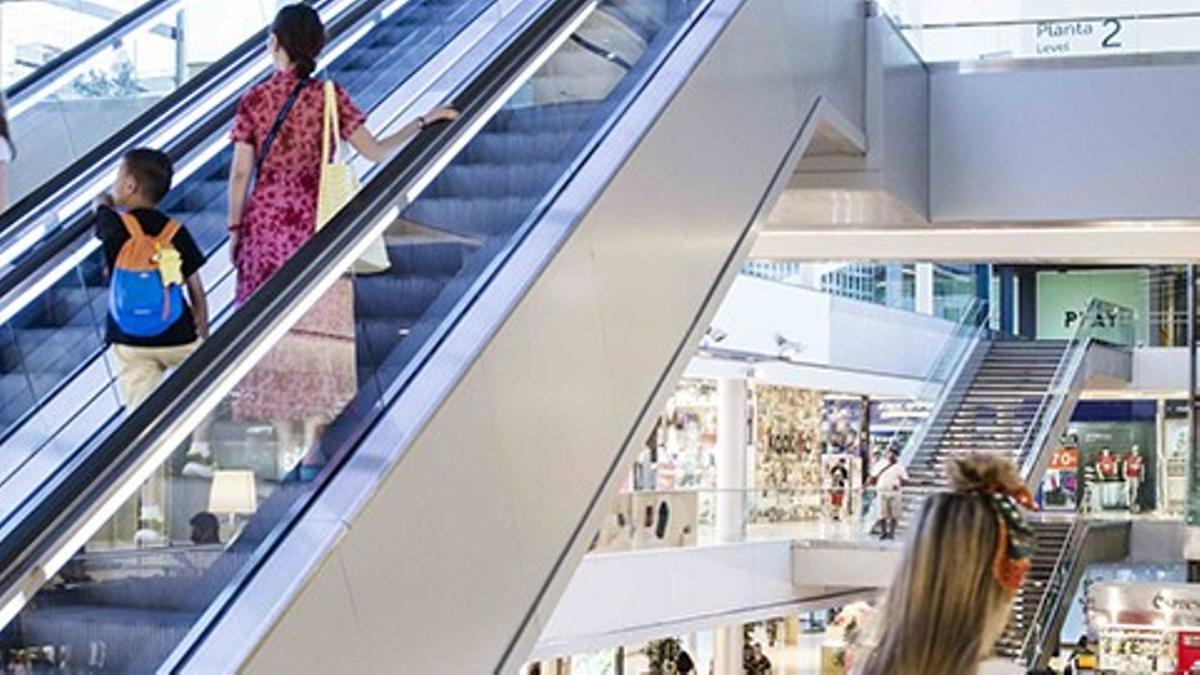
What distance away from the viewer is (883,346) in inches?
1208

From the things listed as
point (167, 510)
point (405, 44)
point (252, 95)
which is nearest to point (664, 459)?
point (405, 44)

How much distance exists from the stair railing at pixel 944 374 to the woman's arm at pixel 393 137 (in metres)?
21.6

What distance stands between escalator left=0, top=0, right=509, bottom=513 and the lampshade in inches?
30.6

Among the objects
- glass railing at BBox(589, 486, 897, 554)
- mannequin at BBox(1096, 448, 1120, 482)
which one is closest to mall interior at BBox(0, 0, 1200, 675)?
glass railing at BBox(589, 486, 897, 554)

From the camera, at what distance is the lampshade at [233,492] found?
4.00m

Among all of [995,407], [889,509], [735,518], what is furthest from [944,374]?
[735,518]

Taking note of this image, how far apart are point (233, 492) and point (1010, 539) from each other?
2.03 metres

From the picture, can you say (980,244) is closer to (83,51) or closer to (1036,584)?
(83,51)

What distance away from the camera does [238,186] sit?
18.6 ft

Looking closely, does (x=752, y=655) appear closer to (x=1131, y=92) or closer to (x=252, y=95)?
(x=1131, y=92)

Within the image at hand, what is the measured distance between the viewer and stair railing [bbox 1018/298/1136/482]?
26.0 m

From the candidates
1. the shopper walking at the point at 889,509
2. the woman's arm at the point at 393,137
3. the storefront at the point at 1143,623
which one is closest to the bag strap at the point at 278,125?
the woman's arm at the point at 393,137

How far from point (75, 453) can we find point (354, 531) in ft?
3.45

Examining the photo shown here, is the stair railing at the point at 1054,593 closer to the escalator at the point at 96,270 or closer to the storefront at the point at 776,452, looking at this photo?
the storefront at the point at 776,452
